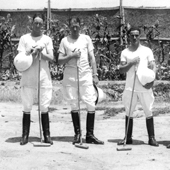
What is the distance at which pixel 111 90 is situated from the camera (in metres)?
10.6

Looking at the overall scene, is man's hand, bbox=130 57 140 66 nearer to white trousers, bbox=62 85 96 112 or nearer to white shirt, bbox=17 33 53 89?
white trousers, bbox=62 85 96 112

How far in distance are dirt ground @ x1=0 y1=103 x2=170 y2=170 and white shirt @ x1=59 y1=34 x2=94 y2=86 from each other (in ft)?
2.93

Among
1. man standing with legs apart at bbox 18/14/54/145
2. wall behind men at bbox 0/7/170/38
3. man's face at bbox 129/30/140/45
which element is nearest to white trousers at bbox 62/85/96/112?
man standing with legs apart at bbox 18/14/54/145

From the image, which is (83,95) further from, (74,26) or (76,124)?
(74,26)

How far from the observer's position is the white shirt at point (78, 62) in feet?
20.2

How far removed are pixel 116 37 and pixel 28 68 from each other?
6.07 meters

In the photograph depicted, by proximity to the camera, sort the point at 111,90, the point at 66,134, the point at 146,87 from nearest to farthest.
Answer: the point at 146,87 → the point at 66,134 → the point at 111,90

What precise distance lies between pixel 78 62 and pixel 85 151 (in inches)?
48.8

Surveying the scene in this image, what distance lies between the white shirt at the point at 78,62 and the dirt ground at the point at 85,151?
0.89 metres

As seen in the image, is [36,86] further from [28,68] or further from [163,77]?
[163,77]

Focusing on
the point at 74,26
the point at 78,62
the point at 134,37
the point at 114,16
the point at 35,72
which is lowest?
the point at 35,72

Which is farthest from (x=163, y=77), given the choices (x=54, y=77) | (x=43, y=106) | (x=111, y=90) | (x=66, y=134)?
(x=43, y=106)

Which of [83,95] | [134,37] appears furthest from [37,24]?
[134,37]

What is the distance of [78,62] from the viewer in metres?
6.16
